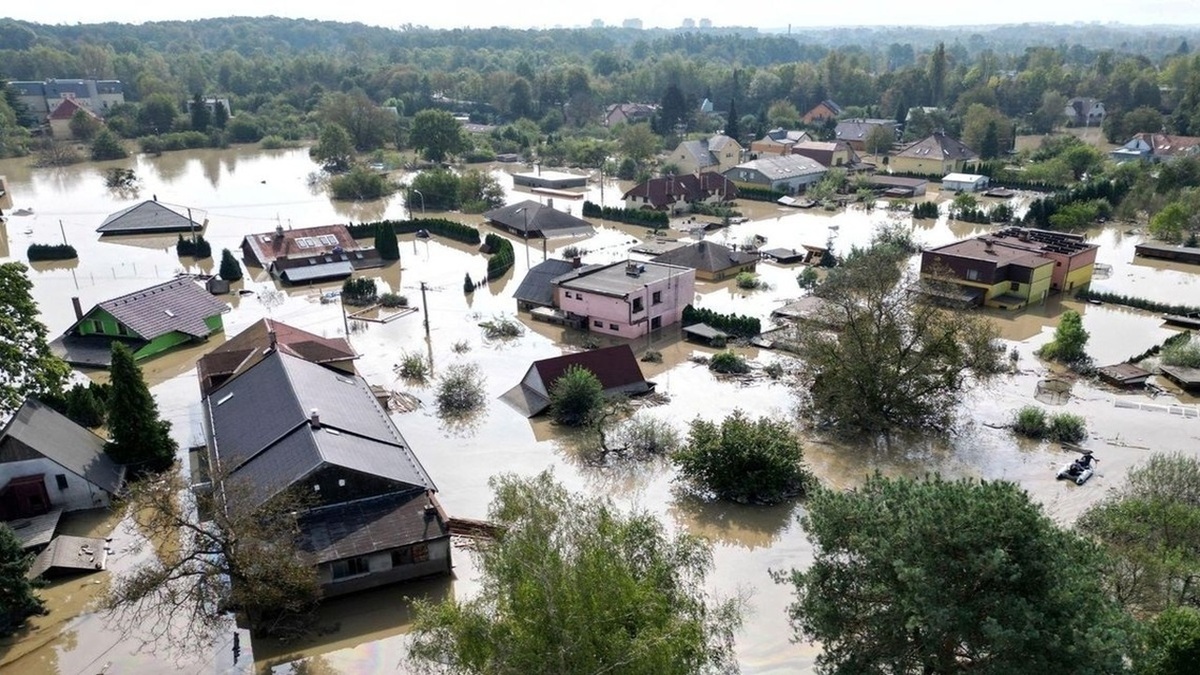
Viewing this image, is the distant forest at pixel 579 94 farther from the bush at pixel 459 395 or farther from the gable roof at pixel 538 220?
the bush at pixel 459 395

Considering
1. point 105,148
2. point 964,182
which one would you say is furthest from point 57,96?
point 964,182

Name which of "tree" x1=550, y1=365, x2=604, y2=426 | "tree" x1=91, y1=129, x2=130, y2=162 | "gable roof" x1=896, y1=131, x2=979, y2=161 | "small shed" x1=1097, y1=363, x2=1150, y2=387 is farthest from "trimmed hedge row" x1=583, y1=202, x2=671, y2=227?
"tree" x1=91, y1=129, x2=130, y2=162

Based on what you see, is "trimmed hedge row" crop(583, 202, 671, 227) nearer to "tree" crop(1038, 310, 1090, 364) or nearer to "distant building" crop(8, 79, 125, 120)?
"tree" crop(1038, 310, 1090, 364)

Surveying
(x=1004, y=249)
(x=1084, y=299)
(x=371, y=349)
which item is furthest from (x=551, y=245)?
(x=1084, y=299)

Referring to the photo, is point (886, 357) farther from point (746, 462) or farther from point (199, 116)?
point (199, 116)

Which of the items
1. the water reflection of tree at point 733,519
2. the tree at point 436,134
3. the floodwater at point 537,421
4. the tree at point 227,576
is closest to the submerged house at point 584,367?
the floodwater at point 537,421
